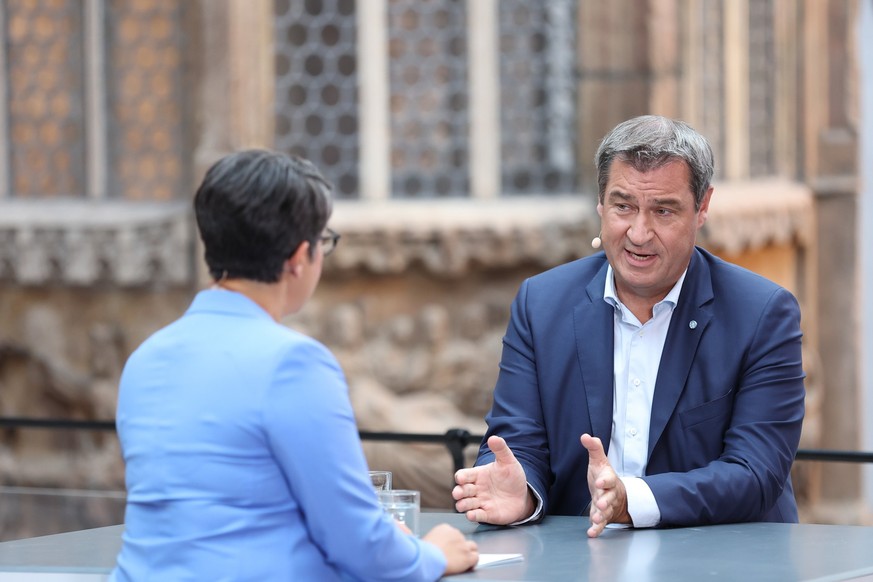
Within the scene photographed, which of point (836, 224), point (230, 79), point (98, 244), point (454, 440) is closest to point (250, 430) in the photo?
point (454, 440)

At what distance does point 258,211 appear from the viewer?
2.15 meters

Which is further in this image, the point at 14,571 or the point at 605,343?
the point at 605,343

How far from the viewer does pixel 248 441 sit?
2068 mm

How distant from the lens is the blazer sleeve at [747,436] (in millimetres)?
2734

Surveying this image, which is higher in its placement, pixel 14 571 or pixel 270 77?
pixel 270 77

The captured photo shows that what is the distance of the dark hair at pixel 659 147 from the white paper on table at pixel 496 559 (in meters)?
0.86

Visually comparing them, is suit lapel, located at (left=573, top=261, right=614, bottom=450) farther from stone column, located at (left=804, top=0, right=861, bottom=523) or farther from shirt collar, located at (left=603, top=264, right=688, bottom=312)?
stone column, located at (left=804, top=0, right=861, bottom=523)

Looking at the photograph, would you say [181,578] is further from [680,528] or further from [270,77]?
[270,77]

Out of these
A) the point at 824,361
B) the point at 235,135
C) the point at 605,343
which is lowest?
the point at 824,361

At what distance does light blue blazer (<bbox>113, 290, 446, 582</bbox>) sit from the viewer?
2.07m

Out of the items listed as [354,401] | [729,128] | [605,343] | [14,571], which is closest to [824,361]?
[729,128]

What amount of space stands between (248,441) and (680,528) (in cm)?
99

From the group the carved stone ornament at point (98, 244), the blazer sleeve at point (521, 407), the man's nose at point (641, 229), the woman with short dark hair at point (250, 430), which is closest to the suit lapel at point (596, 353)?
the blazer sleeve at point (521, 407)

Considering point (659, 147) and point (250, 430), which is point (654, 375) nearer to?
point (659, 147)
